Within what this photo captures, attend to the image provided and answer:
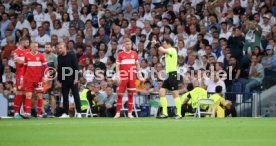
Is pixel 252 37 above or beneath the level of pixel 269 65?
above

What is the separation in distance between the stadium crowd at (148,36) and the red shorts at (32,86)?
98.7 inches

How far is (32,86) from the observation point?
25078mm

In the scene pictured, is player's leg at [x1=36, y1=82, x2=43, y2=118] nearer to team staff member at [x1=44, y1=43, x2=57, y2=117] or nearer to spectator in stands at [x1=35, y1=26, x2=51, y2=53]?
team staff member at [x1=44, y1=43, x2=57, y2=117]

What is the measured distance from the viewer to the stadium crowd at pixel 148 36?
2912 centimetres

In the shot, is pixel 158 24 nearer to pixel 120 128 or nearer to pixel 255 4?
pixel 255 4

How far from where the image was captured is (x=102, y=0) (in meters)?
35.1

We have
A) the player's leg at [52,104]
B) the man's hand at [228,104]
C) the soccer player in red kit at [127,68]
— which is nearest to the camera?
the soccer player in red kit at [127,68]

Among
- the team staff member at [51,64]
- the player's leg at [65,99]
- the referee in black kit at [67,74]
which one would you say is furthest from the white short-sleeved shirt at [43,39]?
the player's leg at [65,99]

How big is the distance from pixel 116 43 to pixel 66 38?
7.04ft

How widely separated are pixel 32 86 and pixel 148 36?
318 inches

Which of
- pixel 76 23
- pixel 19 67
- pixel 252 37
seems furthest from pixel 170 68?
pixel 76 23

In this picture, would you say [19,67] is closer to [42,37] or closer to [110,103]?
[110,103]

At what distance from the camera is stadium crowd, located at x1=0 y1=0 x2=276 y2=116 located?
29125 mm

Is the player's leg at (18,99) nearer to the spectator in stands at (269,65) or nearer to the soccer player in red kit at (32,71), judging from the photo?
the soccer player in red kit at (32,71)
